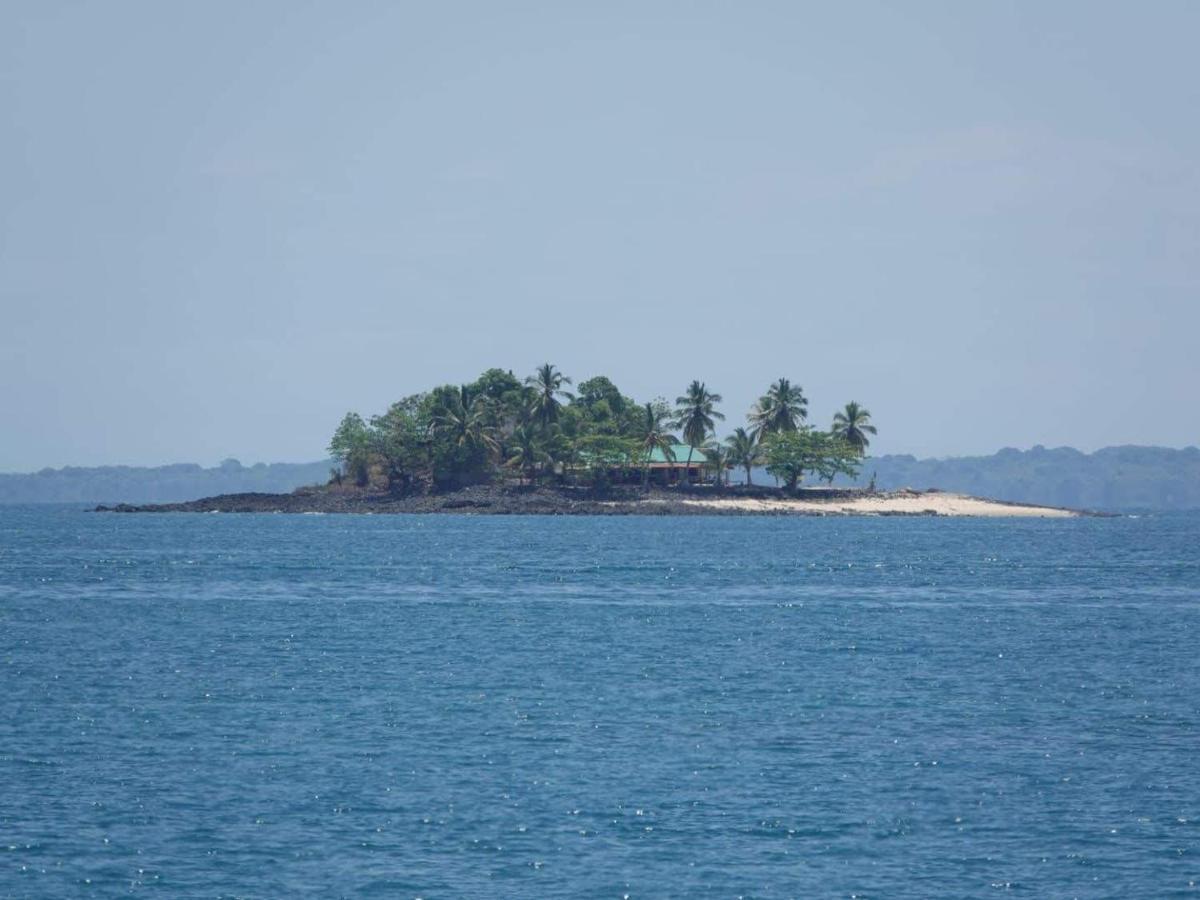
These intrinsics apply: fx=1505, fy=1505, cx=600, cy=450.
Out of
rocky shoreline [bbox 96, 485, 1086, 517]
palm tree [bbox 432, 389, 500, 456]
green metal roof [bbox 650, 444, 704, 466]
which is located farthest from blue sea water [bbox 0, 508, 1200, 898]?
green metal roof [bbox 650, 444, 704, 466]

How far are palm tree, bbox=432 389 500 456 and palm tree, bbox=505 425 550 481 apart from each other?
3.58 m

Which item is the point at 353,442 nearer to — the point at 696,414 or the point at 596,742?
the point at 696,414

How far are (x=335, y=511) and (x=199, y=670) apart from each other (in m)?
139

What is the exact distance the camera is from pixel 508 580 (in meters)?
86.6

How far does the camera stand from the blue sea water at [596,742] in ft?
87.2

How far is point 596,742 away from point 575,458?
460 ft

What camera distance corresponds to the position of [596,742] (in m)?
36.7

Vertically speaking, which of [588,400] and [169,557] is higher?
[588,400]

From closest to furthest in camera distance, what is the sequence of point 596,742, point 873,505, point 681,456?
point 596,742 → point 873,505 → point 681,456

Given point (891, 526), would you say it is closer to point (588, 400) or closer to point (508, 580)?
point (588, 400)

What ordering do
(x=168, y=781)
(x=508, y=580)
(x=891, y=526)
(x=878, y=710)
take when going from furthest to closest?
(x=891, y=526) < (x=508, y=580) < (x=878, y=710) < (x=168, y=781)

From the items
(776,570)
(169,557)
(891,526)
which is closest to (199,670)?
(776,570)

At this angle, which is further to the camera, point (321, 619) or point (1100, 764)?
point (321, 619)

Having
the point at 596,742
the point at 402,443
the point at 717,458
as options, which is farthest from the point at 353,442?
the point at 596,742
